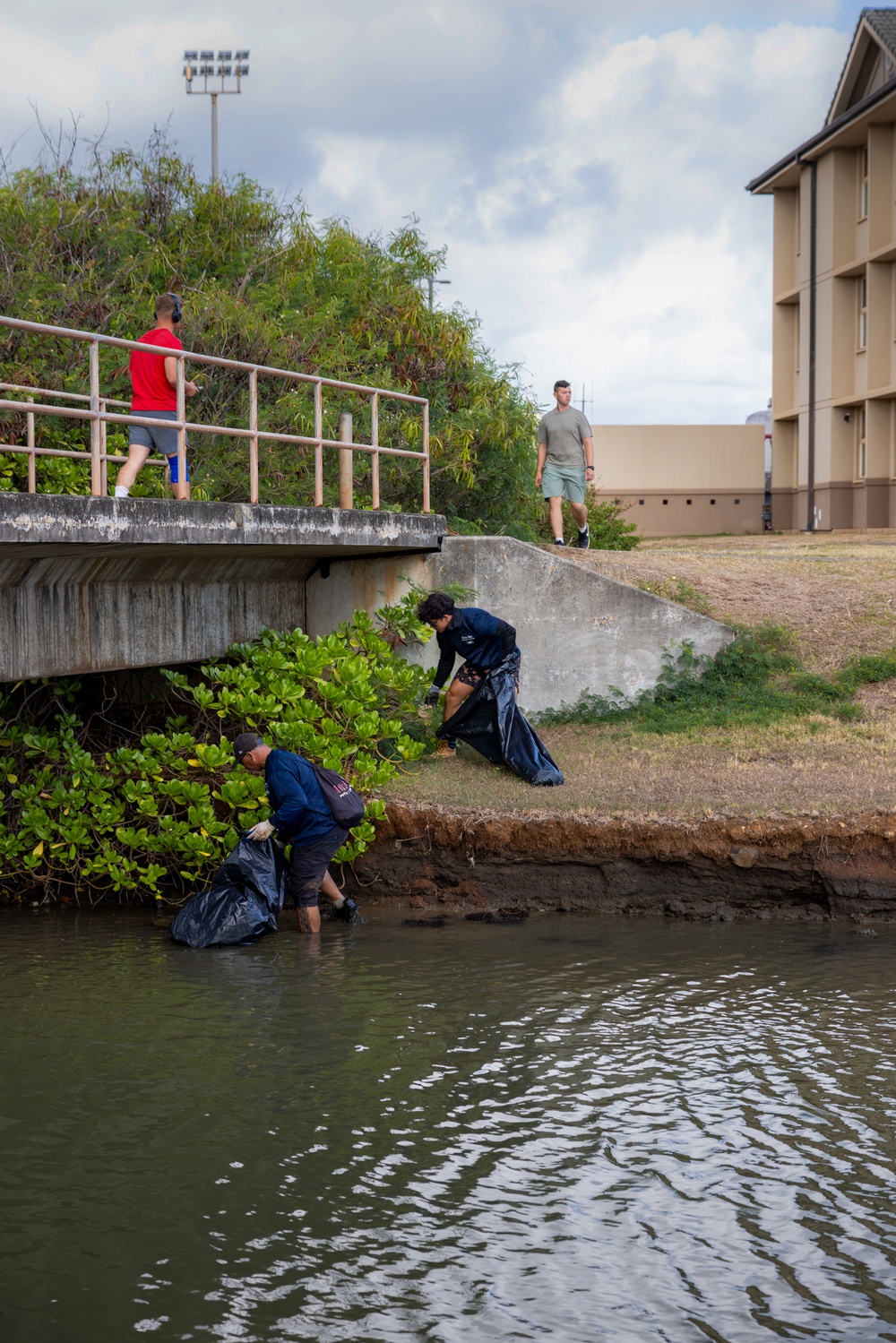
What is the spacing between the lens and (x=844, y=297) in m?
31.5

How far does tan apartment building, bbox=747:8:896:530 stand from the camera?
29.6m

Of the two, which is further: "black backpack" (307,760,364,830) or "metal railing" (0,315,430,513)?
"black backpack" (307,760,364,830)

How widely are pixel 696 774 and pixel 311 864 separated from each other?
3.44 metres

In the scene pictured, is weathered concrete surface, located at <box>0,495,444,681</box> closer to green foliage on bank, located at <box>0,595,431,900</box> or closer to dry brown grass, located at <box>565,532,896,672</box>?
green foliage on bank, located at <box>0,595,431,900</box>

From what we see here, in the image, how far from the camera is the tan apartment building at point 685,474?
135 feet

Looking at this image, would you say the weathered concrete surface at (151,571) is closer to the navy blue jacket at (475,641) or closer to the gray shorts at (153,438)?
the gray shorts at (153,438)

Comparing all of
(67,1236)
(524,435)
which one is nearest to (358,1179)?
(67,1236)

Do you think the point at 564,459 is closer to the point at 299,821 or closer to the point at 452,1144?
the point at 299,821

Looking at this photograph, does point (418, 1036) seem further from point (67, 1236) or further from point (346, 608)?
point (346, 608)

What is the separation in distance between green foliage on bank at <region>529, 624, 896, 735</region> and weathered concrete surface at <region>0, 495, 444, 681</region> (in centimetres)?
244

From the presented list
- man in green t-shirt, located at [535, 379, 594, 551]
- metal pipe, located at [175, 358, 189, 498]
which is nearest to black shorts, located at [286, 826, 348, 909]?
metal pipe, located at [175, 358, 189, 498]

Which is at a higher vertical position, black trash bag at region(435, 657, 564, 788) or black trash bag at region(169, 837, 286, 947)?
black trash bag at region(435, 657, 564, 788)

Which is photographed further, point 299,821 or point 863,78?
point 863,78

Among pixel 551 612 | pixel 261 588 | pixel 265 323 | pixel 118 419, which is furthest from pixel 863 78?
pixel 118 419
